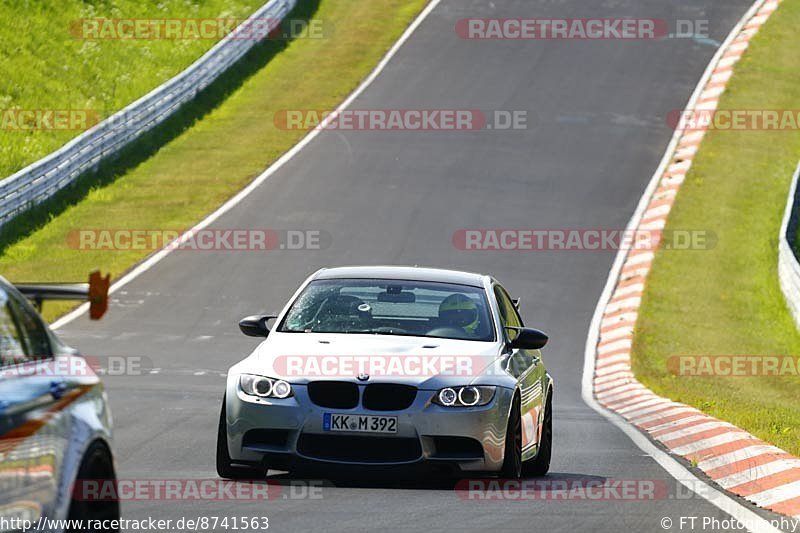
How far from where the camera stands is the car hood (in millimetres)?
9406

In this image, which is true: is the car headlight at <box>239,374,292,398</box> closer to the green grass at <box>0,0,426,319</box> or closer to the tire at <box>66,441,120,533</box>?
the tire at <box>66,441,120,533</box>

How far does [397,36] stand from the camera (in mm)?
40094

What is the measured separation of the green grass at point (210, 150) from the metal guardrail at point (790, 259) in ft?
32.6

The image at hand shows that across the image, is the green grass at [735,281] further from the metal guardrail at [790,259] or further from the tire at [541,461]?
the tire at [541,461]

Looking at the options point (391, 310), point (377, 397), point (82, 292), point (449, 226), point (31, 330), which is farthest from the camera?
point (449, 226)

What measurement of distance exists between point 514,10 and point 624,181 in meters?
12.4

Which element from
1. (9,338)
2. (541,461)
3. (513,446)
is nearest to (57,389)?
(9,338)

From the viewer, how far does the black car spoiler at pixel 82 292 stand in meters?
5.34

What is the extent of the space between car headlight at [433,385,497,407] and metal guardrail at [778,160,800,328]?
1462 cm

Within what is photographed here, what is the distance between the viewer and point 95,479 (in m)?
5.88

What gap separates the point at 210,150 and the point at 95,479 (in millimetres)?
26398

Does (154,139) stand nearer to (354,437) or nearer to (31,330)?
(354,437)

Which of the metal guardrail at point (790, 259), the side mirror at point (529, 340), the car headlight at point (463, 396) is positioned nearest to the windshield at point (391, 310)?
the side mirror at point (529, 340)

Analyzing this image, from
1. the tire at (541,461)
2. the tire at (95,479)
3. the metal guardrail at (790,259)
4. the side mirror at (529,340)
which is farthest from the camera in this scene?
the metal guardrail at (790,259)
